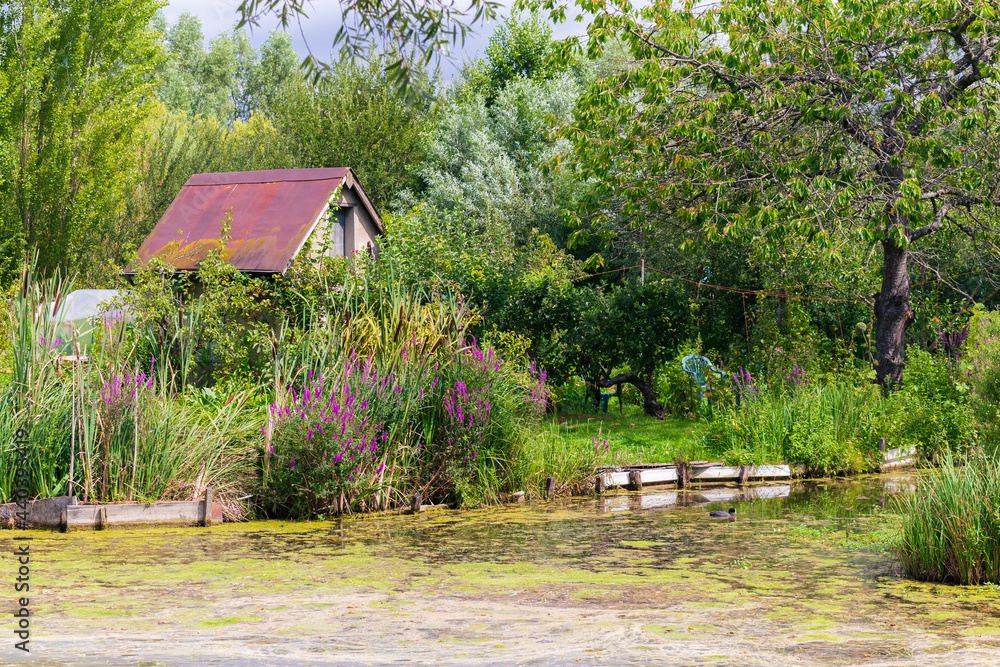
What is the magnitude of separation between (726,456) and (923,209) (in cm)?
551

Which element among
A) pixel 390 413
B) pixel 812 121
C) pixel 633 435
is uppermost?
→ pixel 812 121

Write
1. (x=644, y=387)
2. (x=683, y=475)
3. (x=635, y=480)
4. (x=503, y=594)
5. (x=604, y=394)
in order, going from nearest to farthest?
(x=503, y=594), (x=635, y=480), (x=683, y=475), (x=644, y=387), (x=604, y=394)

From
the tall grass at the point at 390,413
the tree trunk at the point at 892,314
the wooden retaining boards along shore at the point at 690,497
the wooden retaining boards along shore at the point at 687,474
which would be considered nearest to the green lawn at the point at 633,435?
the wooden retaining boards along shore at the point at 687,474

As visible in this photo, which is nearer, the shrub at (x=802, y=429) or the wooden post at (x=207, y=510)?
the wooden post at (x=207, y=510)

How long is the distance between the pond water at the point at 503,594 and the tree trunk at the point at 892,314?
21.4 feet

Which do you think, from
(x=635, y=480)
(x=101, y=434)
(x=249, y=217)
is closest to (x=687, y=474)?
(x=635, y=480)

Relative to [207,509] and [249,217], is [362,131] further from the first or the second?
[207,509]

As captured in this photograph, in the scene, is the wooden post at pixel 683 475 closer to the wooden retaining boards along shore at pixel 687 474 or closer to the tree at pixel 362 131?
the wooden retaining boards along shore at pixel 687 474

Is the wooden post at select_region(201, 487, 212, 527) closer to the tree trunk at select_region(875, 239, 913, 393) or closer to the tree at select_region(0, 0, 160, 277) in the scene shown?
the tree trunk at select_region(875, 239, 913, 393)

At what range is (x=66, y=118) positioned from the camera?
76.7 ft

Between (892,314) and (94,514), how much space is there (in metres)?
12.7

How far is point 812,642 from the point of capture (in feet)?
19.5

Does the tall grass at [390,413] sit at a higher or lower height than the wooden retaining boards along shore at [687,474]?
higher

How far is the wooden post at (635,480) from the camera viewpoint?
12750mm
